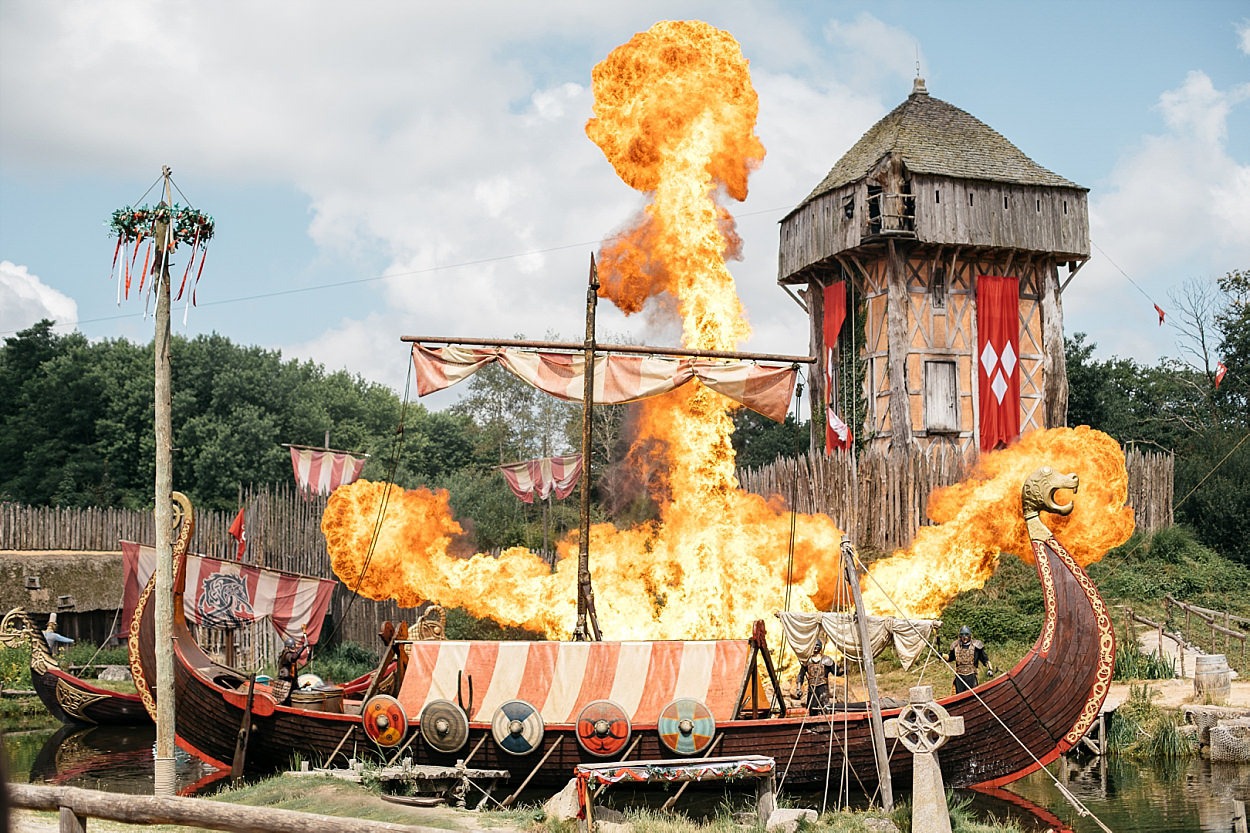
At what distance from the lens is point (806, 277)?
116ft

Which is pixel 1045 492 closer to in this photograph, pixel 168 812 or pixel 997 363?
pixel 168 812

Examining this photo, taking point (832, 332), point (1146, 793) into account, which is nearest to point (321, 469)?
point (832, 332)

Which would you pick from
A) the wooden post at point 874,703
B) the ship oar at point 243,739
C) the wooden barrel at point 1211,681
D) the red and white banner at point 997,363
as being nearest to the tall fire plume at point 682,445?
the wooden barrel at point 1211,681

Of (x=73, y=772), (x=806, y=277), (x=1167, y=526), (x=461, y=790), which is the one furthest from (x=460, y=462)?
(x=461, y=790)

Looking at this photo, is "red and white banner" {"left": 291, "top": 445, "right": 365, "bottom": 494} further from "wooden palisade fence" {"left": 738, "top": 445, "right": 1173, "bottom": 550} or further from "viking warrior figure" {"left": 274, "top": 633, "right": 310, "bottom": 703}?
"wooden palisade fence" {"left": 738, "top": 445, "right": 1173, "bottom": 550}

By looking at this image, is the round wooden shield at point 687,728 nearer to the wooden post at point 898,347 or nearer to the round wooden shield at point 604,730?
the round wooden shield at point 604,730

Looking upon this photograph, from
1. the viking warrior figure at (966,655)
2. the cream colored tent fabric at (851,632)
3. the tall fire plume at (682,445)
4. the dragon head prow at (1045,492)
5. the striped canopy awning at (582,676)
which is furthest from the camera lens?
the tall fire plume at (682,445)

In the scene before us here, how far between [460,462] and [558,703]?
44.4 metres

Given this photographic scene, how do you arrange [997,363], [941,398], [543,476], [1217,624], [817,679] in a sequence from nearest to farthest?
[817,679]
[1217,624]
[543,476]
[941,398]
[997,363]

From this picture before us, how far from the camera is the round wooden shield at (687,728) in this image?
45.2 ft

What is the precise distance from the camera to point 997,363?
31516 mm

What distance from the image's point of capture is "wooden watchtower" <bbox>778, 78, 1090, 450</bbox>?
3108cm

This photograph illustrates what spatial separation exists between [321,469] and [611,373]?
36.8 ft

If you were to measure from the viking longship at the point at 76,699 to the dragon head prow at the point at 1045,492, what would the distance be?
1559 cm
